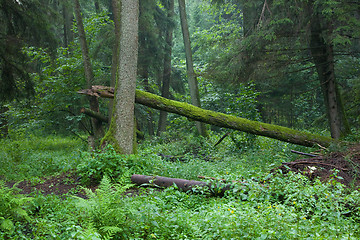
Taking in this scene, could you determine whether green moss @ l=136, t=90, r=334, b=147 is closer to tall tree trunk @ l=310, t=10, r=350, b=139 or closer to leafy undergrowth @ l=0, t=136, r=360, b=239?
tall tree trunk @ l=310, t=10, r=350, b=139

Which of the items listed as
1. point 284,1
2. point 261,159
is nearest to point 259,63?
point 284,1

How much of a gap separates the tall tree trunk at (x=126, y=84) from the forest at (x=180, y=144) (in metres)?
0.03

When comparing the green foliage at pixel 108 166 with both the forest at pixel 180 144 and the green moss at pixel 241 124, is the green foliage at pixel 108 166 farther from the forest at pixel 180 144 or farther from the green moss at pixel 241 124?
the green moss at pixel 241 124

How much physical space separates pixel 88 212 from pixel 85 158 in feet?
11.4

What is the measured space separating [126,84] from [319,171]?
5546 millimetres

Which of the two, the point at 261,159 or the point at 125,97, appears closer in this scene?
the point at 125,97

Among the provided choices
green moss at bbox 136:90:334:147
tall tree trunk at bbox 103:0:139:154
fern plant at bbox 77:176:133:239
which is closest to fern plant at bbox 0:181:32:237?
fern plant at bbox 77:176:133:239

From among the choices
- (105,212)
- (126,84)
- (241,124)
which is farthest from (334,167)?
(126,84)

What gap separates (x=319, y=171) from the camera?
639 cm

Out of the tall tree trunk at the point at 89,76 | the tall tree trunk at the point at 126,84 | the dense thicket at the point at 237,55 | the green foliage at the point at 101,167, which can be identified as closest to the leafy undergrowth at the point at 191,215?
the green foliage at the point at 101,167

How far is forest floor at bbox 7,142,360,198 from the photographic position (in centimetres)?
612

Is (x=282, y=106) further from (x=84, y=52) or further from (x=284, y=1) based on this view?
(x=84, y=52)

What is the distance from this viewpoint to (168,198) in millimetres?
5578

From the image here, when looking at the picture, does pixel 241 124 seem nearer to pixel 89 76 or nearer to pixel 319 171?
pixel 319 171
